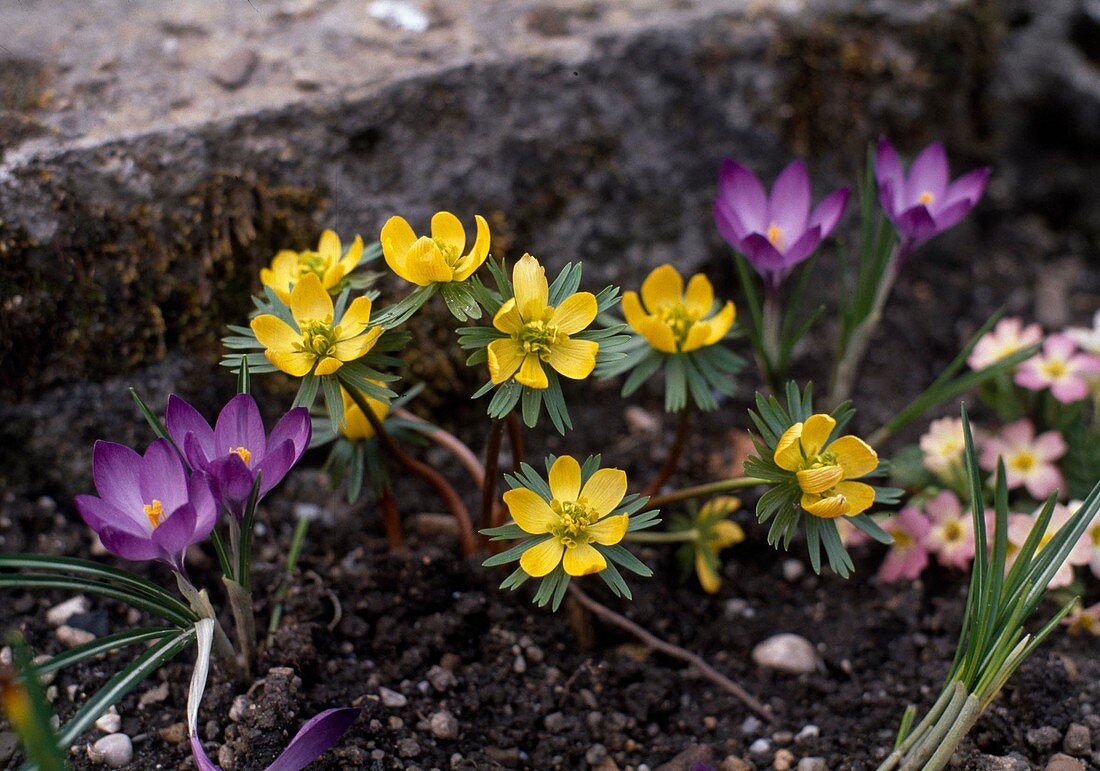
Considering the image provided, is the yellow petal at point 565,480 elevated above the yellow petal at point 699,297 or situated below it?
below

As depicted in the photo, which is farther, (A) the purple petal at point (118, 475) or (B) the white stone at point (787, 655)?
(B) the white stone at point (787, 655)

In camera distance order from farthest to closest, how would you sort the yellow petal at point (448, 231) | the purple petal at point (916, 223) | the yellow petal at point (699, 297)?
the purple petal at point (916, 223) → the yellow petal at point (699, 297) → the yellow petal at point (448, 231)

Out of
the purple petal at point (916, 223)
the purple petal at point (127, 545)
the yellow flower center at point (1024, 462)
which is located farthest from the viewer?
the yellow flower center at point (1024, 462)

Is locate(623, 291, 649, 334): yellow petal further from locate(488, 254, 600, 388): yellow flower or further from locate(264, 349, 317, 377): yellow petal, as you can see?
locate(264, 349, 317, 377): yellow petal

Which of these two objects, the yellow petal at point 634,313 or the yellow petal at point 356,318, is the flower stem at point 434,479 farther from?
the yellow petal at point 634,313

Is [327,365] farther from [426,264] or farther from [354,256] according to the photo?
[354,256]

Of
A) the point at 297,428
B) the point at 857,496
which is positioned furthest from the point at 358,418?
the point at 857,496

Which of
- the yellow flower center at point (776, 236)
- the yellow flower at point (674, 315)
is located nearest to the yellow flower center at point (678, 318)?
the yellow flower at point (674, 315)
